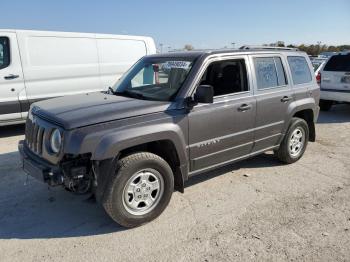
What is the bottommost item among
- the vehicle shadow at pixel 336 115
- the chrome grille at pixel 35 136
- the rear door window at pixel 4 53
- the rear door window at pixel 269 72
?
the vehicle shadow at pixel 336 115

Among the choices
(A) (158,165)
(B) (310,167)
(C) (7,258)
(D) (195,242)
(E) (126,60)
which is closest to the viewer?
(C) (7,258)

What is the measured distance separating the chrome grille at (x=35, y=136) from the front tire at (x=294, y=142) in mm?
3566

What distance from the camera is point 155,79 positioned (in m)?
4.76

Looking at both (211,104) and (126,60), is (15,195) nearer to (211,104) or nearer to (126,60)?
(211,104)

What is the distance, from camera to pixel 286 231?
375cm

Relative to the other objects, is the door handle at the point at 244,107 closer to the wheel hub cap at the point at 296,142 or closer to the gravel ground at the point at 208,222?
the gravel ground at the point at 208,222

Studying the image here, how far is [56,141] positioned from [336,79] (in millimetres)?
8698

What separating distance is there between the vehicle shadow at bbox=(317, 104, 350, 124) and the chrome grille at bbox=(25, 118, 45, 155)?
737 cm

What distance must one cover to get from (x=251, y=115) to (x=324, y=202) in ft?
4.61

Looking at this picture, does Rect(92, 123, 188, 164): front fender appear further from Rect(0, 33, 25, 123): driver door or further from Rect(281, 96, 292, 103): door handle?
Rect(0, 33, 25, 123): driver door

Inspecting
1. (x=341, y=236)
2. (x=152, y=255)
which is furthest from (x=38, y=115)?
(x=341, y=236)

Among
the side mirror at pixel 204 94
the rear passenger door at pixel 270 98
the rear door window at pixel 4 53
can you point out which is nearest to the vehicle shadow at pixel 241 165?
the rear passenger door at pixel 270 98

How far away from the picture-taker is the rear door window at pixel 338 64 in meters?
10.0

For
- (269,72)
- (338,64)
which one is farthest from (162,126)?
(338,64)
